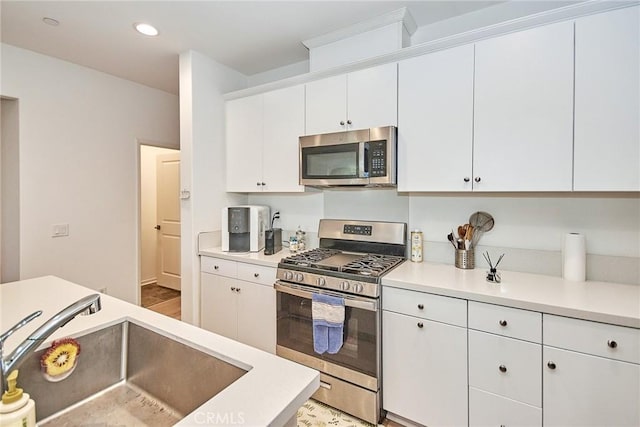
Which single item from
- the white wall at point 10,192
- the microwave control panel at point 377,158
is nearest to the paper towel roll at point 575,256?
the microwave control panel at point 377,158

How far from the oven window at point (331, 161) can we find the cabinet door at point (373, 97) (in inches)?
7.6

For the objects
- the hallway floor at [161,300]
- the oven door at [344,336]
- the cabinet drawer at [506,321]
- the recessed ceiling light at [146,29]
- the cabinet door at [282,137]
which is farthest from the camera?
the hallway floor at [161,300]

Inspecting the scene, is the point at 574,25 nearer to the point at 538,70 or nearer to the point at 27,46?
the point at 538,70

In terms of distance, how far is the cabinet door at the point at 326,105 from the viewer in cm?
228

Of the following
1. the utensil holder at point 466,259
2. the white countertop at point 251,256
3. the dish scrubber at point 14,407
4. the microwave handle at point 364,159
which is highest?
the microwave handle at point 364,159

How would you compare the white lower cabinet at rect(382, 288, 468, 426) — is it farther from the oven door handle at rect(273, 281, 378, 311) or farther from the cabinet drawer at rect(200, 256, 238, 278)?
the cabinet drawer at rect(200, 256, 238, 278)

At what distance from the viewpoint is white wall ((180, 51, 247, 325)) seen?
266 centimetres

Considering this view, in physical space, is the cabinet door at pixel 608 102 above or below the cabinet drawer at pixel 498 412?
above

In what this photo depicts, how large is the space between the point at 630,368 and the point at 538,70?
1413 mm

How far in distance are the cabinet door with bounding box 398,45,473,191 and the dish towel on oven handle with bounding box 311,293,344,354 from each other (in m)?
0.85

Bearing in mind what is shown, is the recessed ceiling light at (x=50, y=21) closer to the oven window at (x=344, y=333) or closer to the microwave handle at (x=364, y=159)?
the microwave handle at (x=364, y=159)

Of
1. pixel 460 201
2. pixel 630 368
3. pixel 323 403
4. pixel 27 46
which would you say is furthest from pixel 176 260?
pixel 630 368

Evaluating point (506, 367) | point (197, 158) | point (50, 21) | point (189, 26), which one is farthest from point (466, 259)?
point (50, 21)

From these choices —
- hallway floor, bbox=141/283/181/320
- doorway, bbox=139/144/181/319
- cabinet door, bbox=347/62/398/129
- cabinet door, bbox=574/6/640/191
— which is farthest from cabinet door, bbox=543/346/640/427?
doorway, bbox=139/144/181/319
